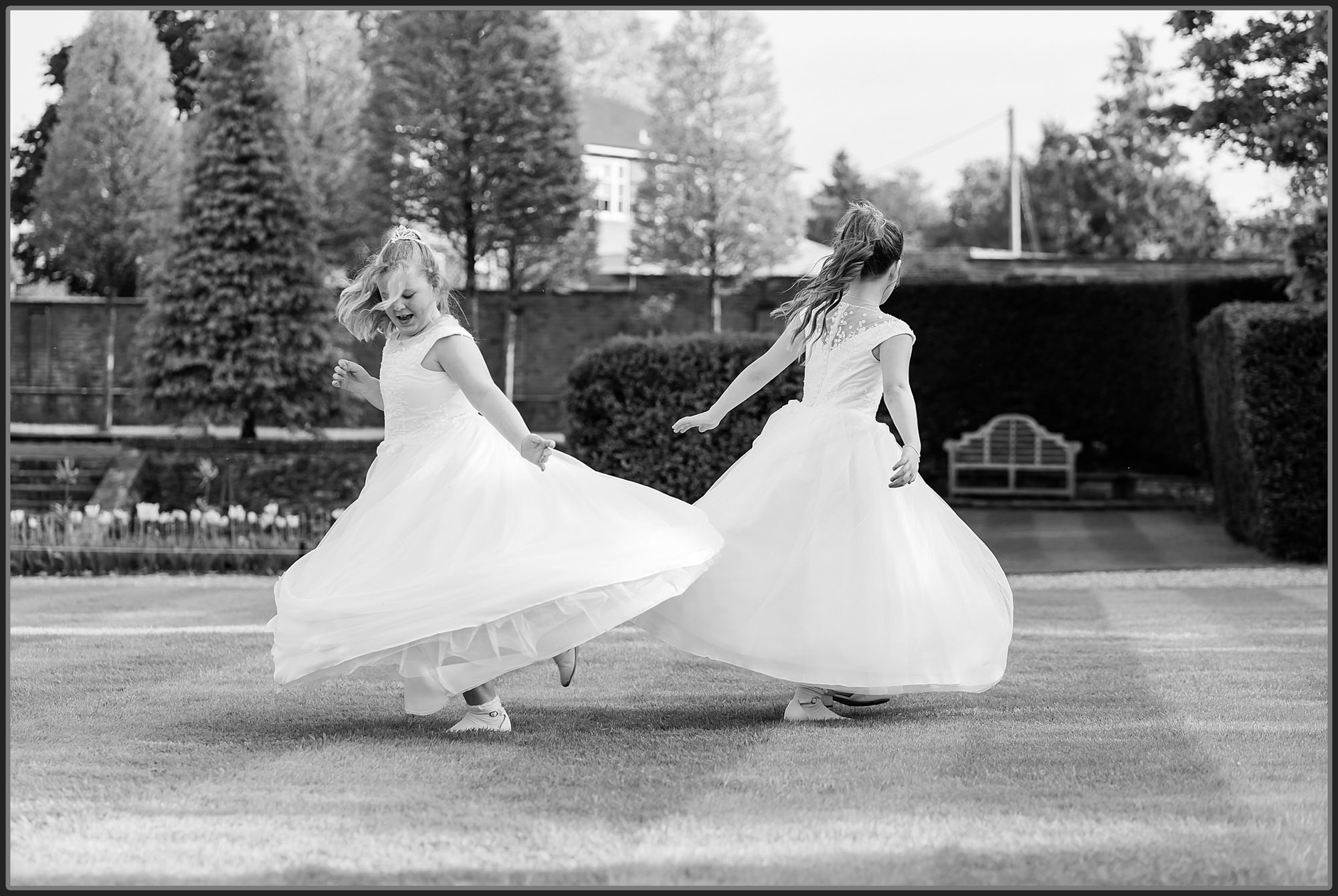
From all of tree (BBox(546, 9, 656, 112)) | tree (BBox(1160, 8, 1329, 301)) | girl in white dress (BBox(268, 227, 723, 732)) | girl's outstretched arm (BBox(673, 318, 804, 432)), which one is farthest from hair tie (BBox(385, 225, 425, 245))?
tree (BBox(546, 9, 656, 112))

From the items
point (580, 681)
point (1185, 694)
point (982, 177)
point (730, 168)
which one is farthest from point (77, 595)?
point (982, 177)

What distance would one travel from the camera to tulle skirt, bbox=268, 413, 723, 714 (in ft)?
17.5

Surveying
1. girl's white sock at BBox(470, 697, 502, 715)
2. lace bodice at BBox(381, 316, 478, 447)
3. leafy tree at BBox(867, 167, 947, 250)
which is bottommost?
girl's white sock at BBox(470, 697, 502, 715)

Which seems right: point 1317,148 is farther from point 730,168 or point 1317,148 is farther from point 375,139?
point 375,139

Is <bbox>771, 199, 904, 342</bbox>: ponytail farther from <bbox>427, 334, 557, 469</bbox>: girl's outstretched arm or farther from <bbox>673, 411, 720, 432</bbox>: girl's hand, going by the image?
<bbox>427, 334, 557, 469</bbox>: girl's outstretched arm

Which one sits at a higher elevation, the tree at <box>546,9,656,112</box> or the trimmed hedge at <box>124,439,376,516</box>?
the tree at <box>546,9,656,112</box>

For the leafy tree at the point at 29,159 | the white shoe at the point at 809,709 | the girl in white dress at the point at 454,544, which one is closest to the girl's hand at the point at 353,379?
the girl in white dress at the point at 454,544

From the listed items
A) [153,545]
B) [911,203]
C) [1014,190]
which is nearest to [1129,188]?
Answer: [1014,190]

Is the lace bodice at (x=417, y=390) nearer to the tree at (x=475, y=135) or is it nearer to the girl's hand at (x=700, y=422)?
the girl's hand at (x=700, y=422)

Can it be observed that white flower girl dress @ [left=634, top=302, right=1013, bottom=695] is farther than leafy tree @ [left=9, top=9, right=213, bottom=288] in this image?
No

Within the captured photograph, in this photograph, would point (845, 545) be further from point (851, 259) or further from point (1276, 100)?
point (1276, 100)

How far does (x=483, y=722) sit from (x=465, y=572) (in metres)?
0.72

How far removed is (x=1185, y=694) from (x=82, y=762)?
182 inches

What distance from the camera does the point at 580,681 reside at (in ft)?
23.3
